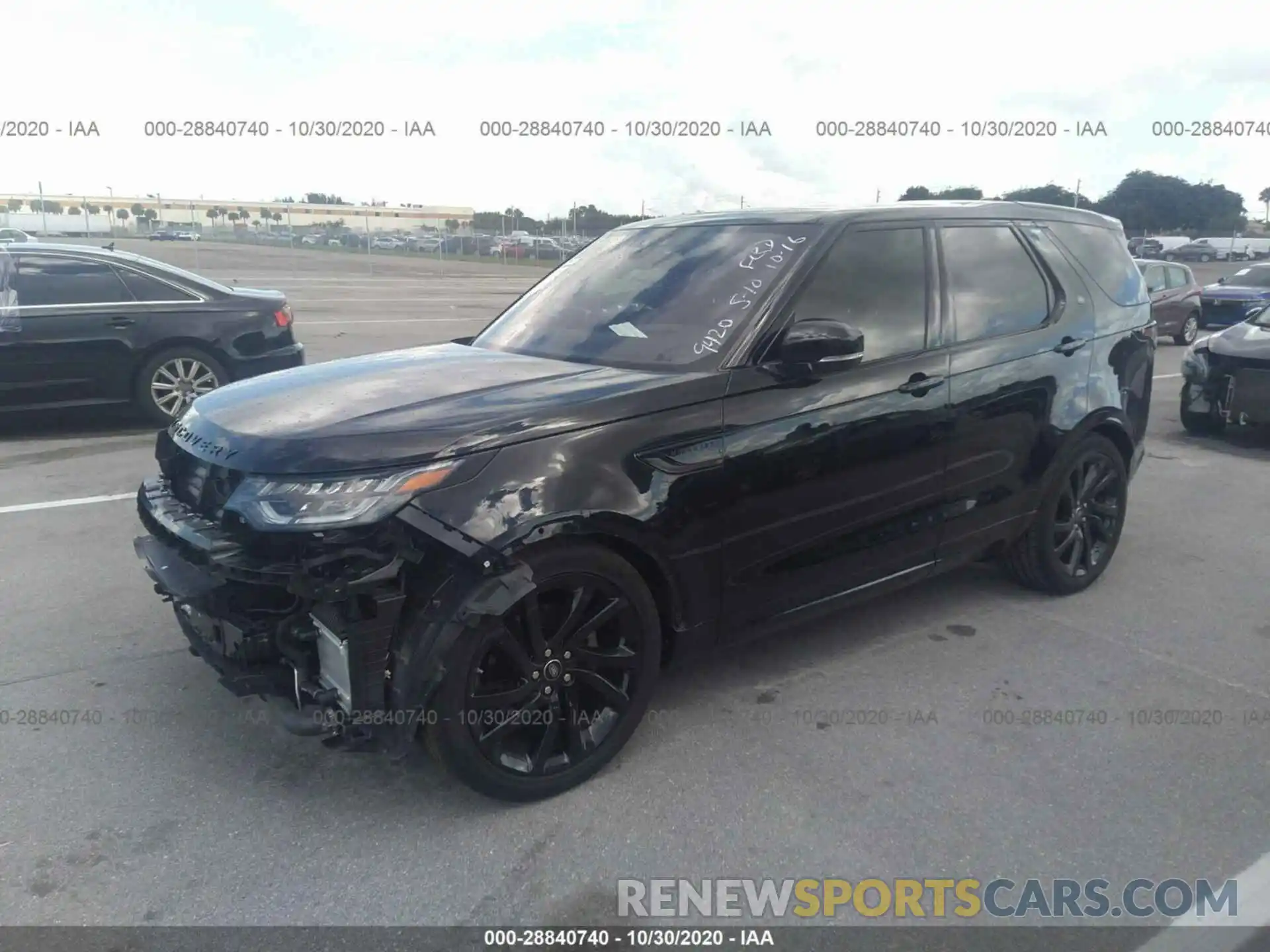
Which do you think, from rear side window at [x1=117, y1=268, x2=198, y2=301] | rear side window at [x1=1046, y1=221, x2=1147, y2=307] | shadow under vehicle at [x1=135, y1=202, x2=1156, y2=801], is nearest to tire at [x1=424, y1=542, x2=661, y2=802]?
shadow under vehicle at [x1=135, y1=202, x2=1156, y2=801]

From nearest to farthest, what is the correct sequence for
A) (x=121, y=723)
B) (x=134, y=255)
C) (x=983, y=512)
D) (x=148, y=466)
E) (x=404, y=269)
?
(x=121, y=723)
(x=983, y=512)
(x=148, y=466)
(x=134, y=255)
(x=404, y=269)

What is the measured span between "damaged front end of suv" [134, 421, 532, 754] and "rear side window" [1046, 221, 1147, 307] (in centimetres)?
353

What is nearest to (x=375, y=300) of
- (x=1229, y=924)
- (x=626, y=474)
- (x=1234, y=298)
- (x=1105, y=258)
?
(x=1234, y=298)

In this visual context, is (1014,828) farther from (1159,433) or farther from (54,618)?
(1159,433)

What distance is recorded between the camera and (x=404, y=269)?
37969 mm

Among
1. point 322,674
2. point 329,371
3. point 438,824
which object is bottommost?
point 438,824

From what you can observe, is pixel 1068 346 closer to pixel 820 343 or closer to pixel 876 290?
pixel 876 290

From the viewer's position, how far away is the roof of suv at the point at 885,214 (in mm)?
4184

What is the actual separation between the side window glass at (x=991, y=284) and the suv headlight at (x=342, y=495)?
2.44 m

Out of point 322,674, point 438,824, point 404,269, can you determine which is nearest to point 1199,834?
point 438,824

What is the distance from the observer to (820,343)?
Result: 359cm

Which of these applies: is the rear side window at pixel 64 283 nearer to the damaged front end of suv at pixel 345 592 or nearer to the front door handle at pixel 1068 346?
the damaged front end of suv at pixel 345 592

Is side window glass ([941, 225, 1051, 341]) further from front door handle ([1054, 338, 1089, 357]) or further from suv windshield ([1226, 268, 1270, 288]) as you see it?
suv windshield ([1226, 268, 1270, 288])

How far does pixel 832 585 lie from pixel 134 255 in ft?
25.2
